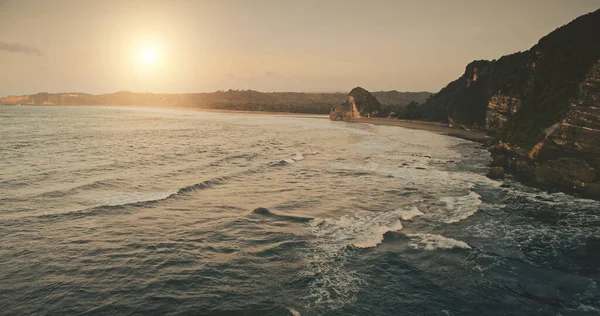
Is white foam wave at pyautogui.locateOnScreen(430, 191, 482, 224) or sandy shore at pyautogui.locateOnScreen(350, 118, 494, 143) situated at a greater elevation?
sandy shore at pyautogui.locateOnScreen(350, 118, 494, 143)

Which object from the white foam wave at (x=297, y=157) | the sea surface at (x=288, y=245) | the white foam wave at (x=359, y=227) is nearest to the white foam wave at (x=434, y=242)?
the sea surface at (x=288, y=245)

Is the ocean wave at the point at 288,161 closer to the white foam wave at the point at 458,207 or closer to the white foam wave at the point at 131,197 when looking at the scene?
the white foam wave at the point at 131,197

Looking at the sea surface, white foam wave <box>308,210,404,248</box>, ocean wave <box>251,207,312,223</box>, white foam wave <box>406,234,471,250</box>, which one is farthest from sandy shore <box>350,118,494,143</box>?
ocean wave <box>251,207,312,223</box>

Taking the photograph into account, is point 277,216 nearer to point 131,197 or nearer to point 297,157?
point 131,197

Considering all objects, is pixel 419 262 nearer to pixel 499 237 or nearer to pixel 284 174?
pixel 499 237

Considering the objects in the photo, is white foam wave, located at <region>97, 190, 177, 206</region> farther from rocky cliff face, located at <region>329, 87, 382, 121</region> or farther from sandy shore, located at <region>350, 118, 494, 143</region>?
rocky cliff face, located at <region>329, 87, 382, 121</region>

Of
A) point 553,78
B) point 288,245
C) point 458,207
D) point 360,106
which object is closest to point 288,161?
point 458,207

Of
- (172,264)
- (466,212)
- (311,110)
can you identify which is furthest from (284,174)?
(311,110)
